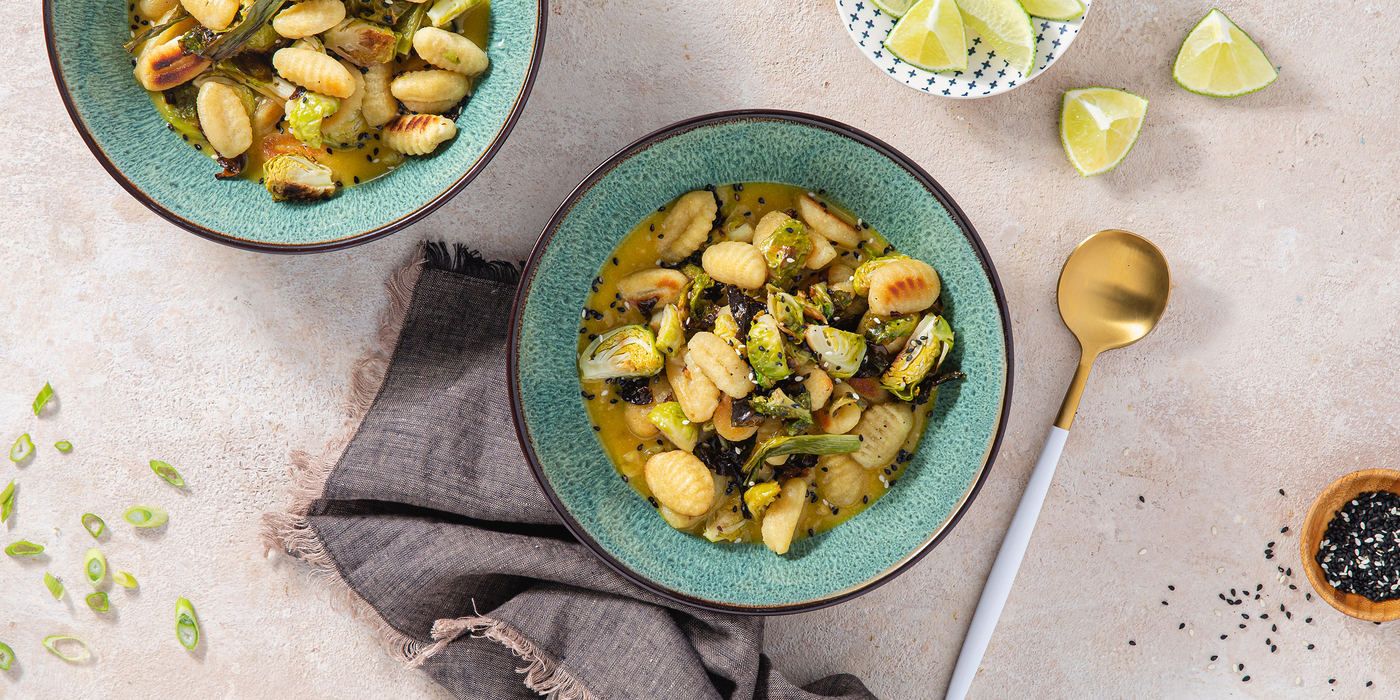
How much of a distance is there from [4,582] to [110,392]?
81 centimetres

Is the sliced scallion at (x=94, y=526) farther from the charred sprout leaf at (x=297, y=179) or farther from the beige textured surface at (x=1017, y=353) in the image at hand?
the charred sprout leaf at (x=297, y=179)

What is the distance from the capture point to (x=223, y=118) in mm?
2189

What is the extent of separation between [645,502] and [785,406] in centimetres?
58

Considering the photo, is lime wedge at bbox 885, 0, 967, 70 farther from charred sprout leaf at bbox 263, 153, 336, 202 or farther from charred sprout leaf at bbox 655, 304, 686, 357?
charred sprout leaf at bbox 263, 153, 336, 202

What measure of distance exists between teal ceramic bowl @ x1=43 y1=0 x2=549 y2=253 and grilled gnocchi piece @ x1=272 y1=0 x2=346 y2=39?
44cm

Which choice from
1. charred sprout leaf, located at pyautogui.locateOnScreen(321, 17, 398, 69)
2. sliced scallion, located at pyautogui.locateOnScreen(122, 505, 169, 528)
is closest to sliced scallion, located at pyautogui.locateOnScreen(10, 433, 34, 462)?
sliced scallion, located at pyautogui.locateOnScreen(122, 505, 169, 528)

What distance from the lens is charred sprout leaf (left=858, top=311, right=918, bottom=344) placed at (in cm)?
222

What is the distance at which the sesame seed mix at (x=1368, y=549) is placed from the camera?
2.60 m

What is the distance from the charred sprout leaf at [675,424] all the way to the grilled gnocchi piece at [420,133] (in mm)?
1037

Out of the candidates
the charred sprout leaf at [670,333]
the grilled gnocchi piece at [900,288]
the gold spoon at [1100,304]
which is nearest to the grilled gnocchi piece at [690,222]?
the charred sprout leaf at [670,333]

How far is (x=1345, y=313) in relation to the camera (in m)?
2.70

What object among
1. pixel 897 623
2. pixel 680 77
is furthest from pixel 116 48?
pixel 897 623

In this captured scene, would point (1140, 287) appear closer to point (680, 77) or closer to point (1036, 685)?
point (1036, 685)

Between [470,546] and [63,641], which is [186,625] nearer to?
[63,641]
